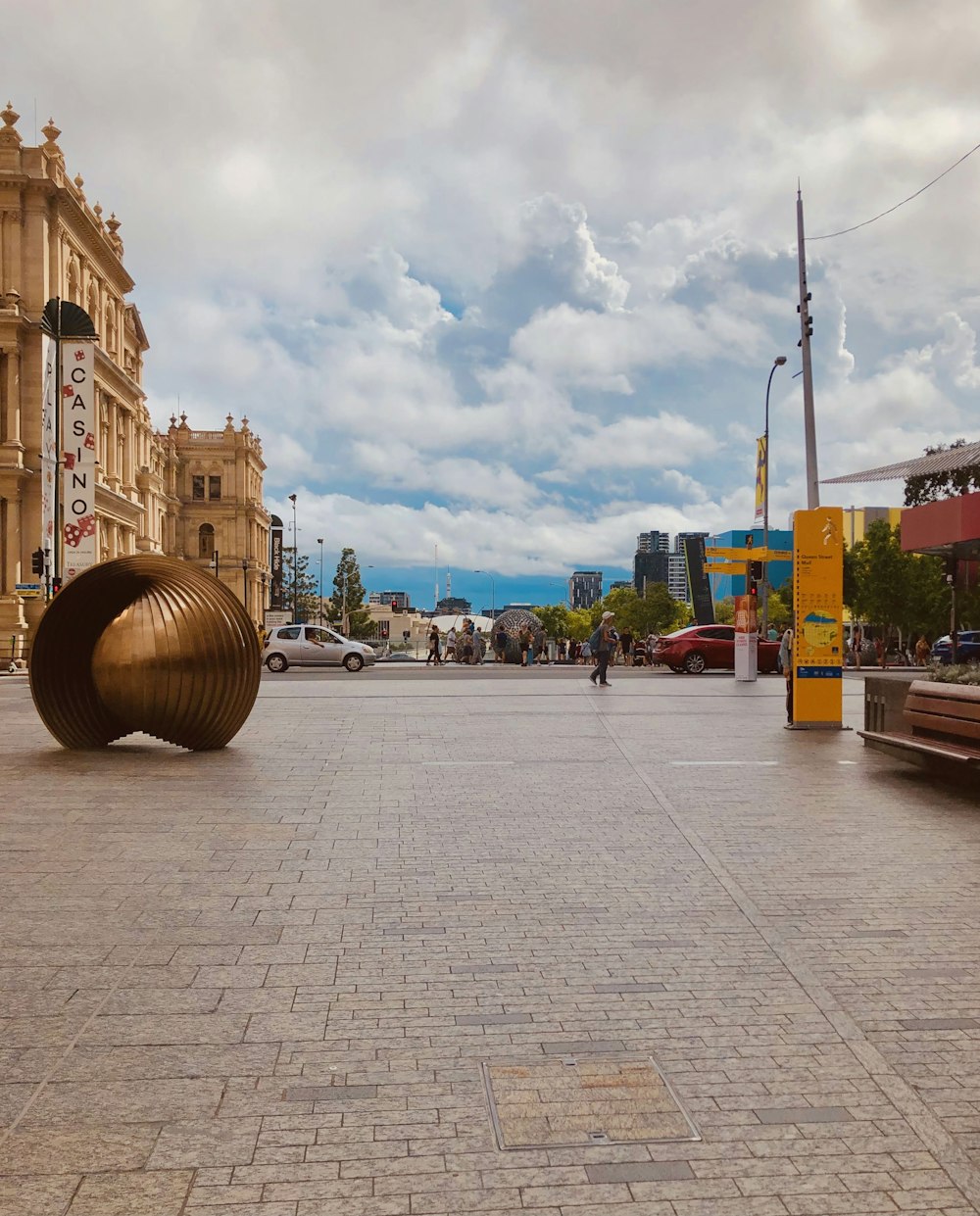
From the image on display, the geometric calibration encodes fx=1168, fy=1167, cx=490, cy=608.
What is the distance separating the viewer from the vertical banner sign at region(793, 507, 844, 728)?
15.1 meters

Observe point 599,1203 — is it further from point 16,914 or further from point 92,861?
point 92,861

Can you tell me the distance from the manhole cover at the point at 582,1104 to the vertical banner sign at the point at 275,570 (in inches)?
4662

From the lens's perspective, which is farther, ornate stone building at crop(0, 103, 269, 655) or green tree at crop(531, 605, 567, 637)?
green tree at crop(531, 605, 567, 637)

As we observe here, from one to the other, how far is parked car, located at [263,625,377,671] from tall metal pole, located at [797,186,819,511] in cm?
2142

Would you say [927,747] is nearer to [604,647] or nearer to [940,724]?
[940,724]

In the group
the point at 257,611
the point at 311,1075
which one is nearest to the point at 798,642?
the point at 311,1075

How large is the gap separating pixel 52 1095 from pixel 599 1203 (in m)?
1.68

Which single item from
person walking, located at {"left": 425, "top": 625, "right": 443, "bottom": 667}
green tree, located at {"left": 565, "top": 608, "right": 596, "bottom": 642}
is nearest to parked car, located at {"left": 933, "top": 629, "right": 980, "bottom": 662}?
person walking, located at {"left": 425, "top": 625, "right": 443, "bottom": 667}

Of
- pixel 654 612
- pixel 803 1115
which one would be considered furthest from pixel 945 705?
pixel 654 612

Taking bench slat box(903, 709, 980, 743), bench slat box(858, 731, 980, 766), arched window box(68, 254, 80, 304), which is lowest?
bench slat box(858, 731, 980, 766)

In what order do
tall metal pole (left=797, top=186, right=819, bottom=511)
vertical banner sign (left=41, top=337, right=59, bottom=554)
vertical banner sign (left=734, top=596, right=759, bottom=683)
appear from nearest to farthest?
tall metal pole (left=797, top=186, right=819, bottom=511) → vertical banner sign (left=734, top=596, right=759, bottom=683) → vertical banner sign (left=41, top=337, right=59, bottom=554)

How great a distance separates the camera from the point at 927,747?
988 cm

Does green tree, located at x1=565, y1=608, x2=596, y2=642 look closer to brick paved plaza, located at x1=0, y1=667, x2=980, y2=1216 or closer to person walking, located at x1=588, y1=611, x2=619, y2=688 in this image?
person walking, located at x1=588, y1=611, x2=619, y2=688

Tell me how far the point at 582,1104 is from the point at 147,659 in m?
9.63
